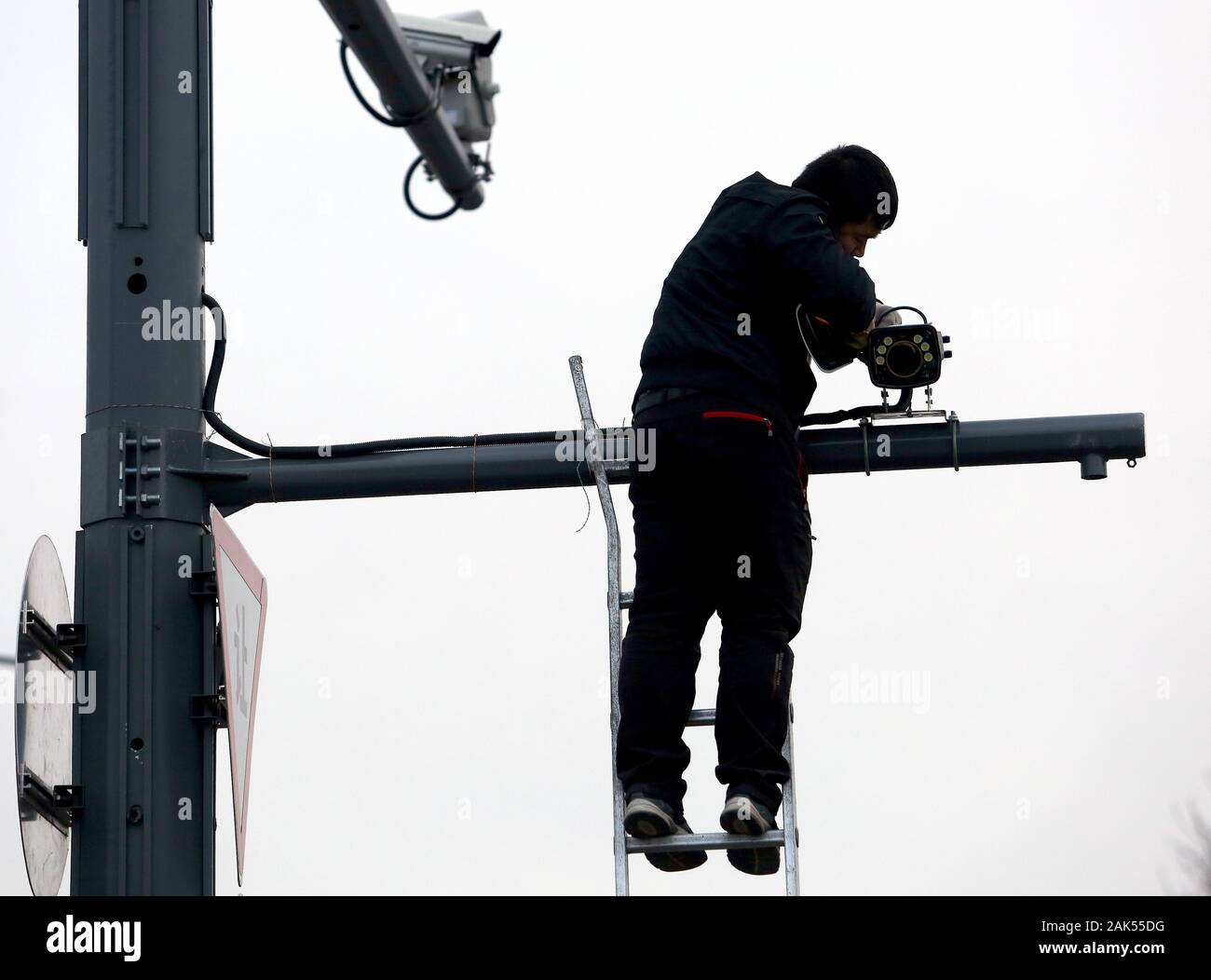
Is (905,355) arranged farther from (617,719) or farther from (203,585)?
(203,585)

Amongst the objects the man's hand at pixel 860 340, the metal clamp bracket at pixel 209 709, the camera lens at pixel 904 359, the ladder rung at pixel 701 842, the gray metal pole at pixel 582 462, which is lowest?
the ladder rung at pixel 701 842

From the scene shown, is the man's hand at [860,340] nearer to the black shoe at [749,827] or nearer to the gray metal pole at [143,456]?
the black shoe at [749,827]

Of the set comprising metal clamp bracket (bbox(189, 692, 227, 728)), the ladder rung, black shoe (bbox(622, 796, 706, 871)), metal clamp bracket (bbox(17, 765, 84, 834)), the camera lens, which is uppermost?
the camera lens

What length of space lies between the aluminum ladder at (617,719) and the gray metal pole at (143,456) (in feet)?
4.82

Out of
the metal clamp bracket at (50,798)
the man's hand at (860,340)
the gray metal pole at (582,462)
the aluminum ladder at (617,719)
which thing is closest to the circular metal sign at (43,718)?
the metal clamp bracket at (50,798)

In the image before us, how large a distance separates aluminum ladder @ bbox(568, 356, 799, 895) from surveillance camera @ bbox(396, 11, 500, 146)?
1.52 metres

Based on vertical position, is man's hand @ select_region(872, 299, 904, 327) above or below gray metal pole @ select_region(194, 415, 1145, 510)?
above

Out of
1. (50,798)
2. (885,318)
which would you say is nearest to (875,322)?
(885,318)

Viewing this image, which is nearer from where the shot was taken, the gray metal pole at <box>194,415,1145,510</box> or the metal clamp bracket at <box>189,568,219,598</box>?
the gray metal pole at <box>194,415,1145,510</box>

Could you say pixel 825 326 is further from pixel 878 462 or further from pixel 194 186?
pixel 194 186

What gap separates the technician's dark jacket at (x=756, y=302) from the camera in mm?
8039

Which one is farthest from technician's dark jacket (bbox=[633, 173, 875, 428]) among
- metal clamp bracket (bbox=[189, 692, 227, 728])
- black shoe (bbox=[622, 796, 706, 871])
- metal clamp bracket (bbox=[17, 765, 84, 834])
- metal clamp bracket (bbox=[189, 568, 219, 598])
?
metal clamp bracket (bbox=[17, 765, 84, 834])

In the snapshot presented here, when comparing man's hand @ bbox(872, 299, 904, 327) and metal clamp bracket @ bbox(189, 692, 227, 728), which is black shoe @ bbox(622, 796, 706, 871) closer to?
metal clamp bracket @ bbox(189, 692, 227, 728)

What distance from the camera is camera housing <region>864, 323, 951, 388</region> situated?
8.28 m
